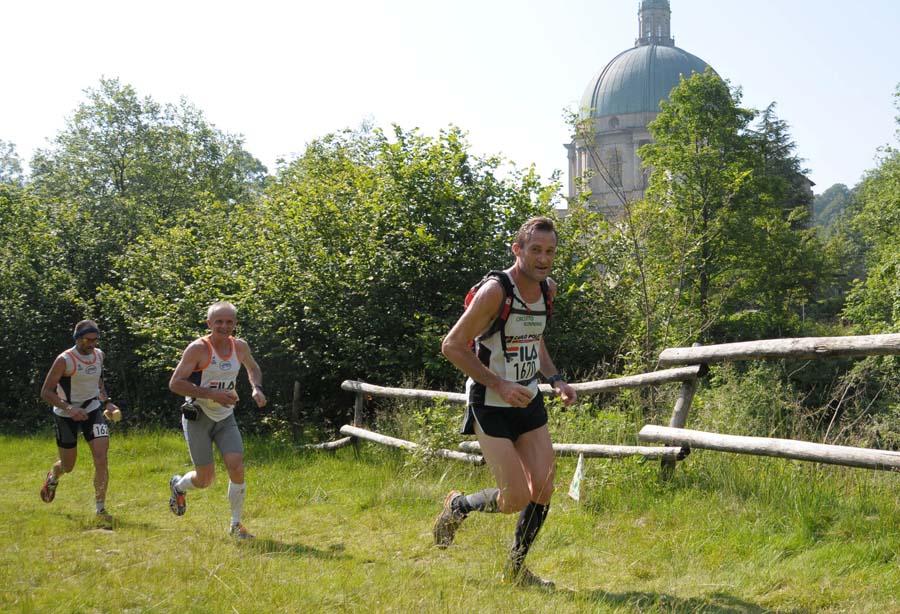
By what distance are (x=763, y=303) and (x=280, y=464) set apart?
3012 centimetres

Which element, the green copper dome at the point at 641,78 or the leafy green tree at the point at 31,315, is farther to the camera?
the green copper dome at the point at 641,78

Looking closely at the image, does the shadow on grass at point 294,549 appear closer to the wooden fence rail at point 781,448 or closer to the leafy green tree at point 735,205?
the wooden fence rail at point 781,448

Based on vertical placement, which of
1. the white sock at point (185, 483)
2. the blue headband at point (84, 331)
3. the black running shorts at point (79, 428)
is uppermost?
the blue headband at point (84, 331)

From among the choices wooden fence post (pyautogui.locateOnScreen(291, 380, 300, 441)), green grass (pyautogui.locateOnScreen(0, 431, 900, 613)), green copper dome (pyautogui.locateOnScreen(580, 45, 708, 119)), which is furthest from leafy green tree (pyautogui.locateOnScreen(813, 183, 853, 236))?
green grass (pyautogui.locateOnScreen(0, 431, 900, 613))

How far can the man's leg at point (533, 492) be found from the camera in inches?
200

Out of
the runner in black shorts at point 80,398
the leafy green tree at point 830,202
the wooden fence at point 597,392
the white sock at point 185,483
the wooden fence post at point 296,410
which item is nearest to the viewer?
the wooden fence at point 597,392

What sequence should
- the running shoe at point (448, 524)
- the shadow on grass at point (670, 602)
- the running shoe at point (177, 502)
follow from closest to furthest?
the shadow on grass at point (670, 602) < the running shoe at point (448, 524) < the running shoe at point (177, 502)

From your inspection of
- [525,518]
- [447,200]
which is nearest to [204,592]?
[525,518]

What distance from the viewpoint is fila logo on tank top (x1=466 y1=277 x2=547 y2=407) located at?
5023mm

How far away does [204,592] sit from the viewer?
5051 millimetres

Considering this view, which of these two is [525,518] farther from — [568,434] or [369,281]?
[369,281]

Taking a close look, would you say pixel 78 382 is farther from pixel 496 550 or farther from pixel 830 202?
pixel 830 202

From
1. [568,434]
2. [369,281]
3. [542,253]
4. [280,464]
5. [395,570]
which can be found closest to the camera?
[542,253]

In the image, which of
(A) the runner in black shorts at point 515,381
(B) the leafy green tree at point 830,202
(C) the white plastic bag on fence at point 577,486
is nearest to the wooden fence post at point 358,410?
(C) the white plastic bag on fence at point 577,486
